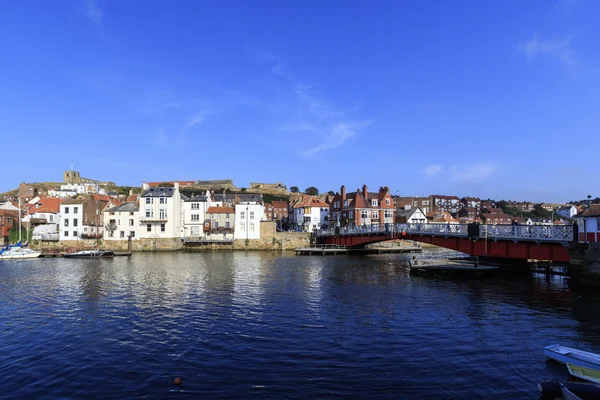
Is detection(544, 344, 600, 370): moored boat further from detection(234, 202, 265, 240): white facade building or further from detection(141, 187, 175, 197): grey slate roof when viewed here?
detection(141, 187, 175, 197): grey slate roof

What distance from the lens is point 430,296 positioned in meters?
34.9

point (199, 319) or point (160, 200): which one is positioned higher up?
point (160, 200)

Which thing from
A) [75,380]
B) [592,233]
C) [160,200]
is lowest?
[75,380]

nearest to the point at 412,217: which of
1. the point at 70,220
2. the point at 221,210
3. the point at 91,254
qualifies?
the point at 221,210

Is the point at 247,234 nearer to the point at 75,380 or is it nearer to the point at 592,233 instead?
the point at 592,233

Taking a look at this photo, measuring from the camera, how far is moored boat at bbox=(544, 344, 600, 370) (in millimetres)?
15797

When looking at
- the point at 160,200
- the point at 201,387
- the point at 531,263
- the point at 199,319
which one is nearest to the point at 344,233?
the point at 531,263

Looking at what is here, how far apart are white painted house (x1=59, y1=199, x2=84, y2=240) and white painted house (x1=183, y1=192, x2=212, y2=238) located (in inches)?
943

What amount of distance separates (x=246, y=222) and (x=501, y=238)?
205ft

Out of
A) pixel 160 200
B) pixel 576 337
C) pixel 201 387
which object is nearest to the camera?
pixel 201 387

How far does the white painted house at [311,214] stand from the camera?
384 feet

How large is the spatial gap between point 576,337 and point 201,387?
68.9 feet

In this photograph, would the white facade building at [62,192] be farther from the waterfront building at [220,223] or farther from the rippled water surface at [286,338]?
the rippled water surface at [286,338]

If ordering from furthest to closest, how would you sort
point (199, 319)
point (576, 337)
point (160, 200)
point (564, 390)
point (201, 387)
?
point (160, 200) → point (199, 319) → point (576, 337) → point (201, 387) → point (564, 390)
